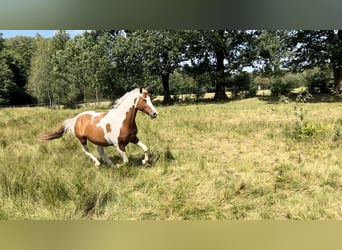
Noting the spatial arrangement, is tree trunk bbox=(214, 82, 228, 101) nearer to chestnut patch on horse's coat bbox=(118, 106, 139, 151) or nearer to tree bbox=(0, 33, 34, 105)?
chestnut patch on horse's coat bbox=(118, 106, 139, 151)

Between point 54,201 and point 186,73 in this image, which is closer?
point 54,201

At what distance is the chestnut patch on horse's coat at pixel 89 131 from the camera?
2.41 meters

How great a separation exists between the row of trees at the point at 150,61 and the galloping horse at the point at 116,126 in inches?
4.8

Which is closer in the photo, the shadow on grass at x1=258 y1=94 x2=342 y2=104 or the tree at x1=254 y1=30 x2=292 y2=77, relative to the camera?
the tree at x1=254 y1=30 x2=292 y2=77

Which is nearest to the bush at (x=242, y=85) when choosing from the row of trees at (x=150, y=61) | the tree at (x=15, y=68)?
the row of trees at (x=150, y=61)

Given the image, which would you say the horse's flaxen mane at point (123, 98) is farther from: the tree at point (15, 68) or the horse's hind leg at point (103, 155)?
the tree at point (15, 68)

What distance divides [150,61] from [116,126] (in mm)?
580

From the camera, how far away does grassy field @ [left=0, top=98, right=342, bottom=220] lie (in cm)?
216

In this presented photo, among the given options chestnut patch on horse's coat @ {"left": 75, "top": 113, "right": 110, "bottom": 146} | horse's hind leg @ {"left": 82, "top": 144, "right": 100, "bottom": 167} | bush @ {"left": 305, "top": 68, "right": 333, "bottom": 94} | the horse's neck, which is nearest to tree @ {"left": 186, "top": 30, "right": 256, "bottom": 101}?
bush @ {"left": 305, "top": 68, "right": 333, "bottom": 94}

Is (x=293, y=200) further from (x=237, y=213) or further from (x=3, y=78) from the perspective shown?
(x=3, y=78)

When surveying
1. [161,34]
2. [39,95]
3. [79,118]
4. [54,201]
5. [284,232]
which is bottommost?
[284,232]

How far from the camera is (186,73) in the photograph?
107 inches
